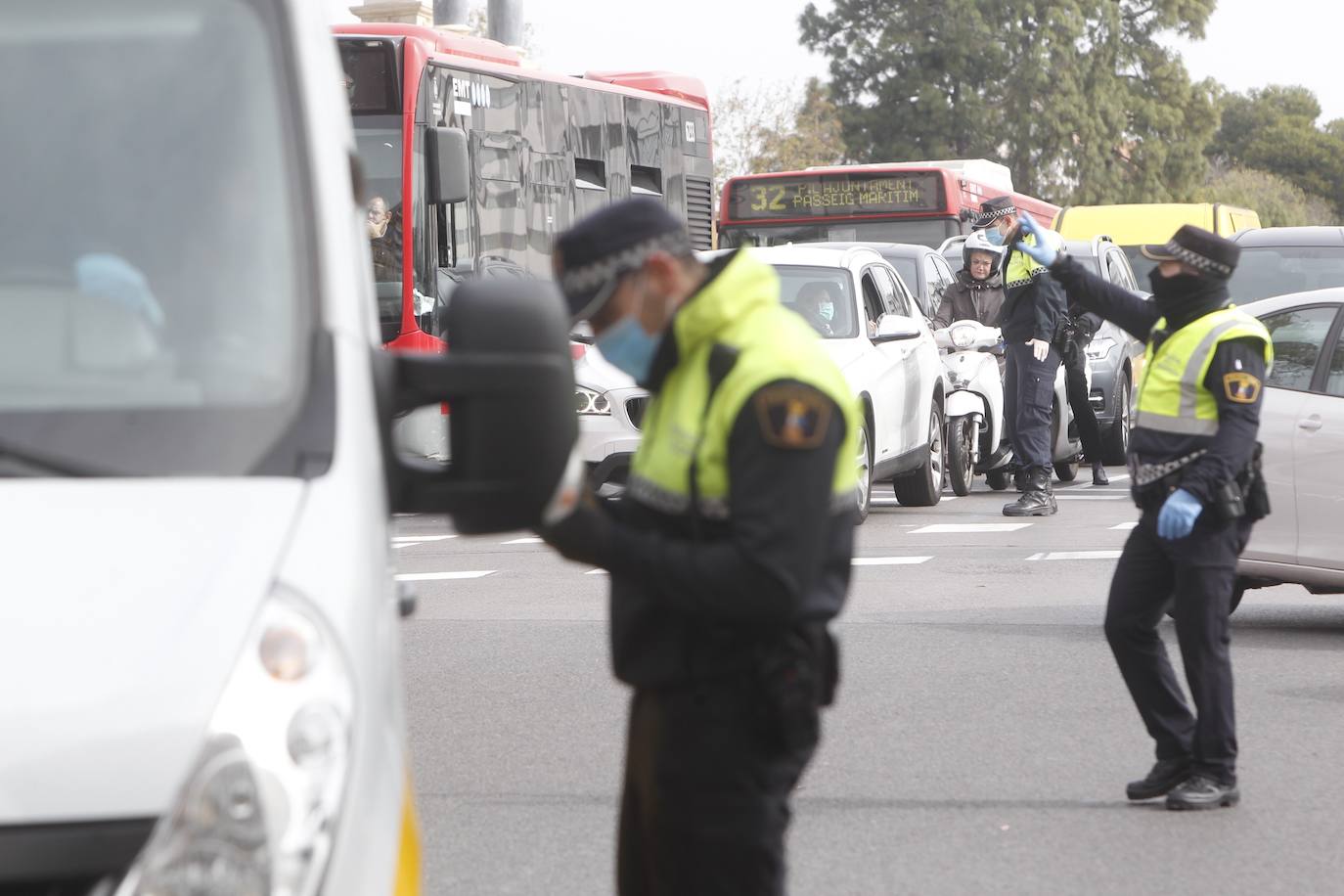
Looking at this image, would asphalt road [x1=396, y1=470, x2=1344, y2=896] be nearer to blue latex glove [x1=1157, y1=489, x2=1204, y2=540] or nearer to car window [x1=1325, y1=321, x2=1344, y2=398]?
blue latex glove [x1=1157, y1=489, x2=1204, y2=540]

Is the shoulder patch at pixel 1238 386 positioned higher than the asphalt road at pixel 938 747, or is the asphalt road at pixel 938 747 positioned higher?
the shoulder patch at pixel 1238 386

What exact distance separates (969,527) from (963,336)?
5.88ft

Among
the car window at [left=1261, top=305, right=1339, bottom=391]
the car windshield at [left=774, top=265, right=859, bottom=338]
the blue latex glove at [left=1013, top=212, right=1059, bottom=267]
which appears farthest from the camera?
the car windshield at [left=774, top=265, right=859, bottom=338]

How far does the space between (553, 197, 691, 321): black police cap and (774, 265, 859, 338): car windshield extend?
38.2 feet

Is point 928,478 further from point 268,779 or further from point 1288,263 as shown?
point 268,779

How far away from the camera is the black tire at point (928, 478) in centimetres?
1638

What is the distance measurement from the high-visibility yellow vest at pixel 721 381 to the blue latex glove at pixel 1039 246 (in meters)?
4.01

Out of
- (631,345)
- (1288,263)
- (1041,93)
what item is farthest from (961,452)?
(1041,93)

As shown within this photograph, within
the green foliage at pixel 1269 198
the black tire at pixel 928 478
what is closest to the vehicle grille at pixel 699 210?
the black tire at pixel 928 478

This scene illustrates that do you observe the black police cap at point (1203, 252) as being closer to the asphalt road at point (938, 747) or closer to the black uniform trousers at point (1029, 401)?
the asphalt road at point (938, 747)

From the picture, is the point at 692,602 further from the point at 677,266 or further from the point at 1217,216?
the point at 1217,216

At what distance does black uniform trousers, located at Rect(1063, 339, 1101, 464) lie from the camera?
1720cm

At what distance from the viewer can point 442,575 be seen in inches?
497

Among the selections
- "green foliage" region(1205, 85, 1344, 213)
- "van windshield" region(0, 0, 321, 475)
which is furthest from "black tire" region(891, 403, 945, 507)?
"green foliage" region(1205, 85, 1344, 213)
